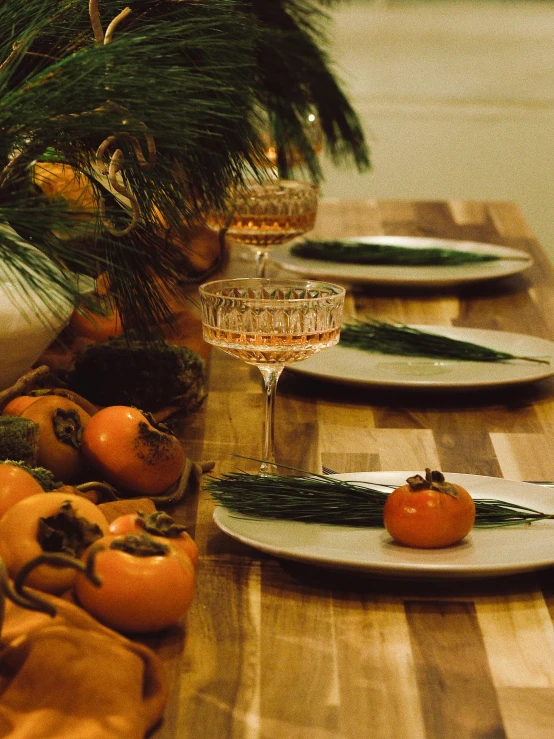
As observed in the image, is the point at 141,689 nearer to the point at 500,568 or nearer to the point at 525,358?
the point at 500,568

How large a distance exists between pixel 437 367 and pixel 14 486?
68 centimetres

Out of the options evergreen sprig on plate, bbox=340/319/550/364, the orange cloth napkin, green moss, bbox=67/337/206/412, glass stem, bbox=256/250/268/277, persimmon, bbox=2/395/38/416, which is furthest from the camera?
glass stem, bbox=256/250/268/277

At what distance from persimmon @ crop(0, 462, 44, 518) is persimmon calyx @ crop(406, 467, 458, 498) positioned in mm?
257

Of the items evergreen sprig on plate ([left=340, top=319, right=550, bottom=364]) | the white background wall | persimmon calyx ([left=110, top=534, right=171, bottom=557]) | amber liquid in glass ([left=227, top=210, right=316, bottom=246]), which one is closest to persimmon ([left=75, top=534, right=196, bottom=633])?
persimmon calyx ([left=110, top=534, right=171, bottom=557])

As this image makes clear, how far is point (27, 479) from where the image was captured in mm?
793

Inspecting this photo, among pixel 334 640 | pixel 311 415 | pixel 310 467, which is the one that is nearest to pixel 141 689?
pixel 334 640

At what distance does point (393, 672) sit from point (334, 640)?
51 millimetres

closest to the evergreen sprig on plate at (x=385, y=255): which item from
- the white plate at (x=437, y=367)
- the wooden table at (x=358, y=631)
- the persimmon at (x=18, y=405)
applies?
the white plate at (x=437, y=367)

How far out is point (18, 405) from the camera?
98 centimetres

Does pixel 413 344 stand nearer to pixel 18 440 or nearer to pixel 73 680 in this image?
pixel 18 440

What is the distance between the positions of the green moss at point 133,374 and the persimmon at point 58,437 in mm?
157

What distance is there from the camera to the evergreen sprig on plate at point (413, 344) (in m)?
1.36

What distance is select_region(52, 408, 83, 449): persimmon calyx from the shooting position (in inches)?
36.9

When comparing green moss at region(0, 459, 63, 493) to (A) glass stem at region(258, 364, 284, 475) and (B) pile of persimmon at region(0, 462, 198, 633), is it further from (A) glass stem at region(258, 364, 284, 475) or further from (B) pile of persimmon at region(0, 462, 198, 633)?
(A) glass stem at region(258, 364, 284, 475)
